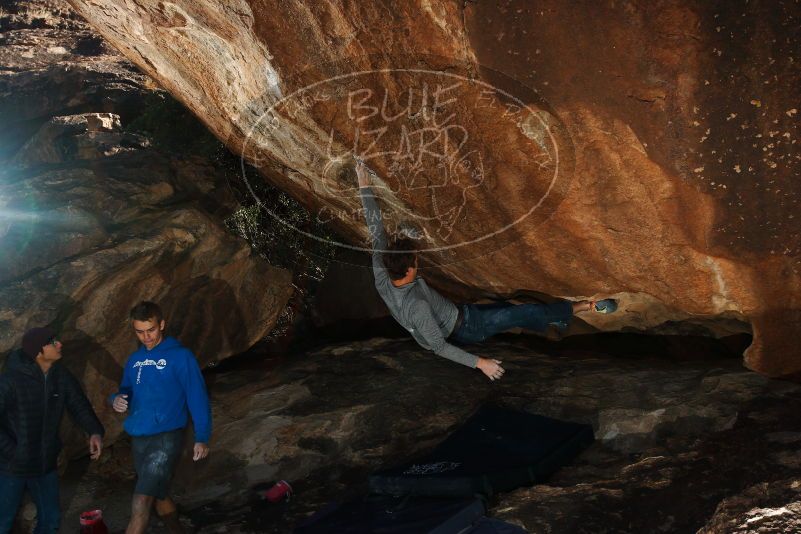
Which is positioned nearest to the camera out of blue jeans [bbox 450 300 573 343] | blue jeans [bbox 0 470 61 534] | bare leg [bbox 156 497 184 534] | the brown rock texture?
blue jeans [bbox 0 470 61 534]

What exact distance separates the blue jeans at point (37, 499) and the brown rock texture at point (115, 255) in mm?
1183

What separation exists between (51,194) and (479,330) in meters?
4.04

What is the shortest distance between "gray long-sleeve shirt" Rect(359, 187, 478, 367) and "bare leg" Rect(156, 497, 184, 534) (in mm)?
2010

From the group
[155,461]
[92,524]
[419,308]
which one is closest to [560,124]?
[419,308]

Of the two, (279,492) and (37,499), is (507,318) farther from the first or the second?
(37,499)

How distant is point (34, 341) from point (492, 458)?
2949mm

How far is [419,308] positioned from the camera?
5.00 metres

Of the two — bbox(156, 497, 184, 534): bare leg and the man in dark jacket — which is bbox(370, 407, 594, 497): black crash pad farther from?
the man in dark jacket

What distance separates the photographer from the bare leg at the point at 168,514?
15.3 ft

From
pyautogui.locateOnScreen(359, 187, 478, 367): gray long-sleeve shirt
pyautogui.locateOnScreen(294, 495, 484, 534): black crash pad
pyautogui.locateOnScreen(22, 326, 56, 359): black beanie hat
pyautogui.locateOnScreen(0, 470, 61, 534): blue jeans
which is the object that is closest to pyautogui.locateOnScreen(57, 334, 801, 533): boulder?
pyautogui.locateOnScreen(294, 495, 484, 534): black crash pad

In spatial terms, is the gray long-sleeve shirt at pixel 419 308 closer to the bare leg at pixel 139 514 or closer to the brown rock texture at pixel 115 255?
the bare leg at pixel 139 514

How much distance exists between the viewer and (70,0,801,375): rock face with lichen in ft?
12.6

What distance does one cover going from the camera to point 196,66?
18.7 ft

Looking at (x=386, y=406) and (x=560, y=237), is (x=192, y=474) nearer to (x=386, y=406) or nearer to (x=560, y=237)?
(x=386, y=406)
